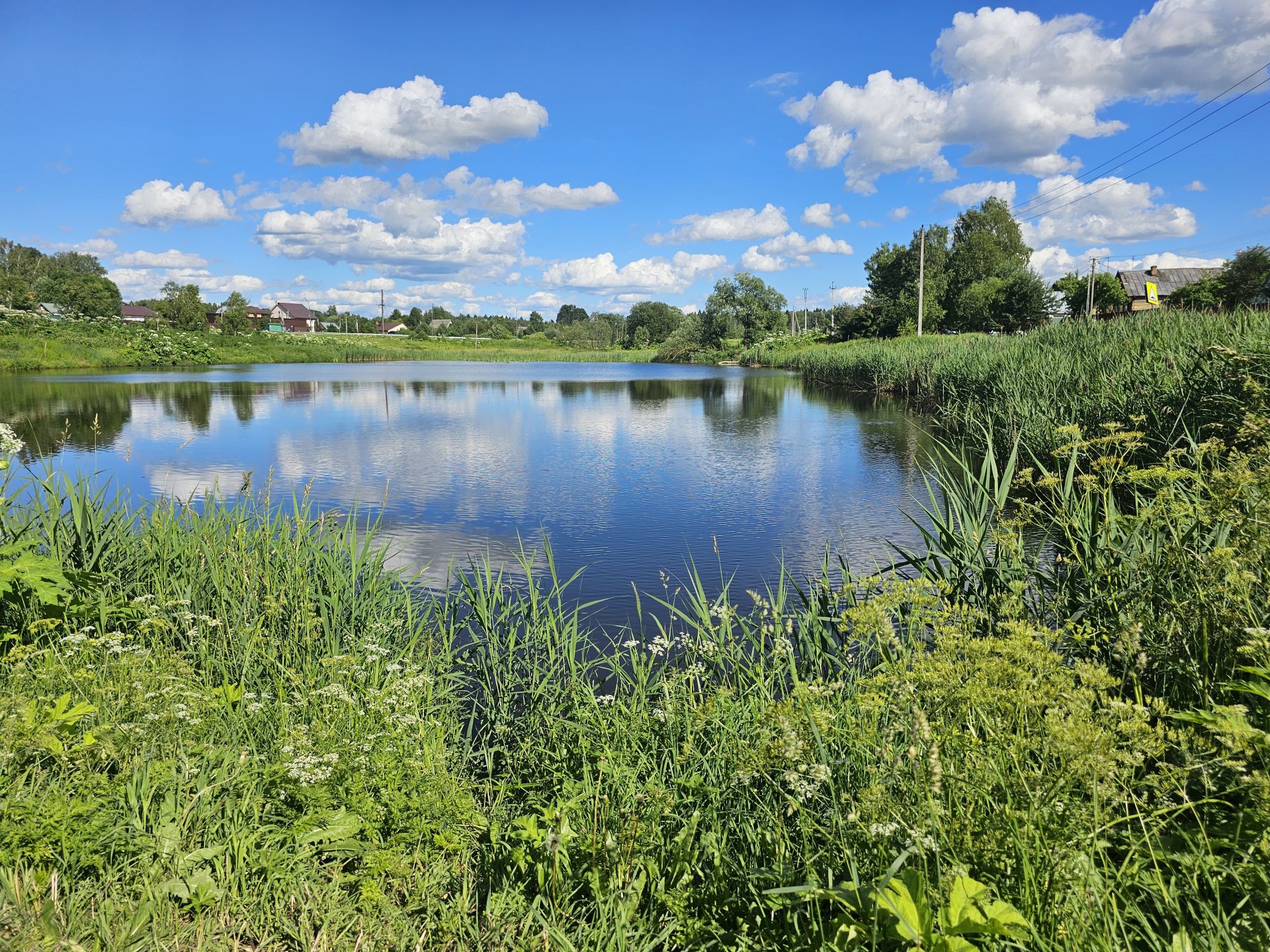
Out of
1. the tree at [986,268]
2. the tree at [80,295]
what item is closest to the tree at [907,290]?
the tree at [986,268]

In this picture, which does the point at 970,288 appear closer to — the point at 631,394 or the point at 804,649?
the point at 631,394

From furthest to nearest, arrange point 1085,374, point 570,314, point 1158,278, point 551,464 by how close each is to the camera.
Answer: point 570,314, point 1158,278, point 551,464, point 1085,374

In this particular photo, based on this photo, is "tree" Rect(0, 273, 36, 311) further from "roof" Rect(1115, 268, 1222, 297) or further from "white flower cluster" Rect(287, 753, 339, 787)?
"roof" Rect(1115, 268, 1222, 297)

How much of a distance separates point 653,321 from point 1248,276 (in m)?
60.8

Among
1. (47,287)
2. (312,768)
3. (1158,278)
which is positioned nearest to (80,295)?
(47,287)

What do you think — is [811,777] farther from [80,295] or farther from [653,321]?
[653,321]

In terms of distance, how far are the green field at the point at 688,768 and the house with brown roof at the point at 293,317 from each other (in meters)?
111

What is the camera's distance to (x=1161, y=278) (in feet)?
225

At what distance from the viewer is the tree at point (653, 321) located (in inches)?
3661

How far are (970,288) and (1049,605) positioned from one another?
53058mm

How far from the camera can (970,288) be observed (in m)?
51.2

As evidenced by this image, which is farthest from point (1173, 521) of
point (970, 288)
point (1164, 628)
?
point (970, 288)

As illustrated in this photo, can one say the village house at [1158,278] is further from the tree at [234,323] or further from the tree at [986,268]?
the tree at [234,323]

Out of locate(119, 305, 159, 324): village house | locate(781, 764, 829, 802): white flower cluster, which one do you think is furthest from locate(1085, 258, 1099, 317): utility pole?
locate(119, 305, 159, 324): village house
